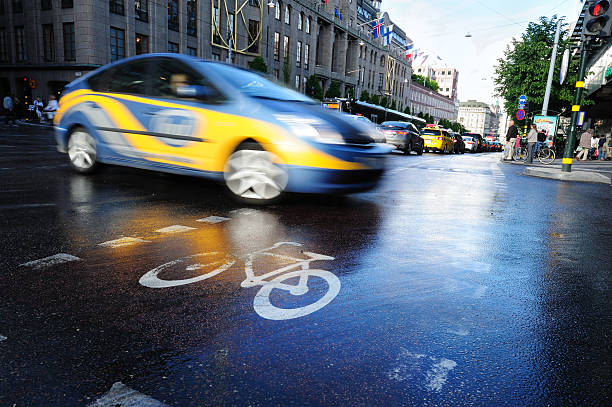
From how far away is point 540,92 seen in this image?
31.8 m

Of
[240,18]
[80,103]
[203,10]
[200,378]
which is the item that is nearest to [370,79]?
[240,18]

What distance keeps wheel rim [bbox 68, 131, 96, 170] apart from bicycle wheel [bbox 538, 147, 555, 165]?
1948 centimetres

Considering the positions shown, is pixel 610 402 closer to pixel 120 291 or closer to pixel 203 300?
pixel 203 300

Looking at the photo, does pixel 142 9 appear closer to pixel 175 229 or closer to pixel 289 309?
pixel 175 229

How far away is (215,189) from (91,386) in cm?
467

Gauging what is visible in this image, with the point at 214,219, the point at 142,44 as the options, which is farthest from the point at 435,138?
the point at 214,219

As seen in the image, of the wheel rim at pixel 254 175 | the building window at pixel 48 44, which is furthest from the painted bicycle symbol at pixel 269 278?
the building window at pixel 48 44

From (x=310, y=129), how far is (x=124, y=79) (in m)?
2.95

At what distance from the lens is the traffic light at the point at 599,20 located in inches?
376

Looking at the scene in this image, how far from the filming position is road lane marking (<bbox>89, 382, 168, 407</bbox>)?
5.10 ft

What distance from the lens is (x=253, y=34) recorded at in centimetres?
4306

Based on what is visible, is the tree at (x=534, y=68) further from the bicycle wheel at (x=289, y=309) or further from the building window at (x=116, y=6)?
the bicycle wheel at (x=289, y=309)

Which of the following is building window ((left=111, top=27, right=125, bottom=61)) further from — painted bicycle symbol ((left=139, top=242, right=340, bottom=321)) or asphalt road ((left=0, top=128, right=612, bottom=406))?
painted bicycle symbol ((left=139, top=242, right=340, bottom=321))

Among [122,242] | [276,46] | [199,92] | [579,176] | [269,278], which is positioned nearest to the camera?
[269,278]
